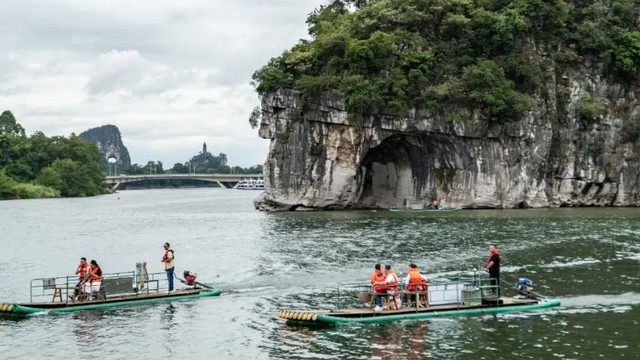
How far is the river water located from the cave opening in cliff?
10762mm

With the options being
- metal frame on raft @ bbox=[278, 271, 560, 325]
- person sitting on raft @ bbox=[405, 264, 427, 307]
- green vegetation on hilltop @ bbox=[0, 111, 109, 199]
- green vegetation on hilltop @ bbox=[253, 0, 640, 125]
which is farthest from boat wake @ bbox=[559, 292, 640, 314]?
green vegetation on hilltop @ bbox=[0, 111, 109, 199]

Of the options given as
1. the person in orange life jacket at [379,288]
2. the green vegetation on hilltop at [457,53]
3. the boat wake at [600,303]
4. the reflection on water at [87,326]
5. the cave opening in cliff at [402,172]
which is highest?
the green vegetation on hilltop at [457,53]

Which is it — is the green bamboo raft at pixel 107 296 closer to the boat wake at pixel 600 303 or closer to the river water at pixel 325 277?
the river water at pixel 325 277

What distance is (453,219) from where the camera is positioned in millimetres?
80562

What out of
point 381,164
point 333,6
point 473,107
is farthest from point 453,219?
point 333,6

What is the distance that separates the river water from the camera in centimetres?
2891

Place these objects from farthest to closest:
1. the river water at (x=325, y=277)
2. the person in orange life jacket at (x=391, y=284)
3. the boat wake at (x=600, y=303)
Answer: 1. the boat wake at (x=600, y=303)
2. the person in orange life jacket at (x=391, y=284)
3. the river water at (x=325, y=277)

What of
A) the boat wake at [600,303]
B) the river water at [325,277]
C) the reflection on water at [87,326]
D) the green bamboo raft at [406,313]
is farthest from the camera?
the boat wake at [600,303]

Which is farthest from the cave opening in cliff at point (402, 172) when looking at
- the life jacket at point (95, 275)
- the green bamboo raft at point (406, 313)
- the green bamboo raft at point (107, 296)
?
the life jacket at point (95, 275)

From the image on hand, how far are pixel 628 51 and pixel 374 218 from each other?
44848 millimetres

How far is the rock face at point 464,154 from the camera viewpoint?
96.8m

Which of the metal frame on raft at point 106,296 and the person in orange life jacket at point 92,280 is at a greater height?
the person in orange life jacket at point 92,280

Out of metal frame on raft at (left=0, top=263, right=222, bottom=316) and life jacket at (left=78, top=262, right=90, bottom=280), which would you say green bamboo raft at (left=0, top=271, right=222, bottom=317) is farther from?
life jacket at (left=78, top=262, right=90, bottom=280)

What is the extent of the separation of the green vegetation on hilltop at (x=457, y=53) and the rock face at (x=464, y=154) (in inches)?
80.2
